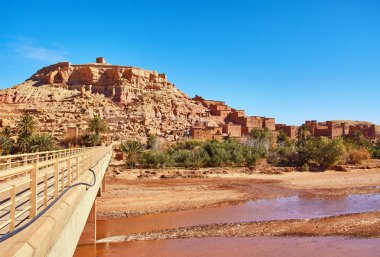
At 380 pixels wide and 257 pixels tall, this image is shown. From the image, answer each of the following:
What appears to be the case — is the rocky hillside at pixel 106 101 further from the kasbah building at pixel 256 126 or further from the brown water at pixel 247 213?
the brown water at pixel 247 213

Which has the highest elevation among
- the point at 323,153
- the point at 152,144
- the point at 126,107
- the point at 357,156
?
the point at 126,107

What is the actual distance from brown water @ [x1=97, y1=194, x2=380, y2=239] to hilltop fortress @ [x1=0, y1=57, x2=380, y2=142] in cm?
3776

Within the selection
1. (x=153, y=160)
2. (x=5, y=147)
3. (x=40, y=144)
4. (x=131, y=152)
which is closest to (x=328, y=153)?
(x=153, y=160)

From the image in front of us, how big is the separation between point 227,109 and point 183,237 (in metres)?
69.2

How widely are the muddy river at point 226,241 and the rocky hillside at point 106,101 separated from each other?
1541 inches

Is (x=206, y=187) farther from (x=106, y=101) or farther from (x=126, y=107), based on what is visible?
(x=106, y=101)

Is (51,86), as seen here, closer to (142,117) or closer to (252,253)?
(142,117)

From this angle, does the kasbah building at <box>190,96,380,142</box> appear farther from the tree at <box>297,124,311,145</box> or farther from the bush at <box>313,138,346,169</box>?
the bush at <box>313,138,346,169</box>

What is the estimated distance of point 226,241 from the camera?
47.0ft

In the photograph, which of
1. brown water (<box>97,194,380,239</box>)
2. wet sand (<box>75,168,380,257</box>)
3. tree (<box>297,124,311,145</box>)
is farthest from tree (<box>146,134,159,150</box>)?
tree (<box>297,124,311,145</box>)

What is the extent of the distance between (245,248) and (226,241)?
1084 mm

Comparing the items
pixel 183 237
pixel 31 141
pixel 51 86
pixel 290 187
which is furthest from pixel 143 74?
pixel 183 237

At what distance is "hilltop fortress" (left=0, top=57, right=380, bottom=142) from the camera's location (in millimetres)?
63750

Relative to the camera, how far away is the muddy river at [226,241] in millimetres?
13008
